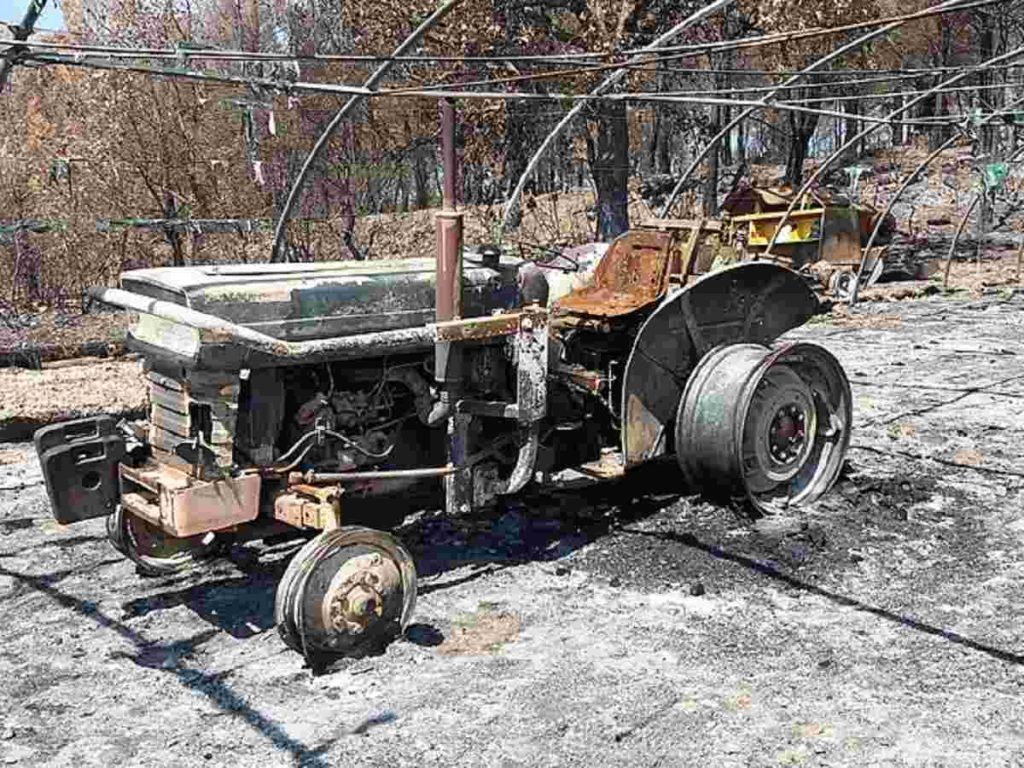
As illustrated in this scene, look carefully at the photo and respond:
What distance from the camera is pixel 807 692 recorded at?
408 cm

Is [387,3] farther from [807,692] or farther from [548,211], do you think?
[807,692]

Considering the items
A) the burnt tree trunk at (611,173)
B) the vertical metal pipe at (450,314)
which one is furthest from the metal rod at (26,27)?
the burnt tree trunk at (611,173)

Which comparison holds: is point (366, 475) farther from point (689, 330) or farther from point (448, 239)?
point (689, 330)

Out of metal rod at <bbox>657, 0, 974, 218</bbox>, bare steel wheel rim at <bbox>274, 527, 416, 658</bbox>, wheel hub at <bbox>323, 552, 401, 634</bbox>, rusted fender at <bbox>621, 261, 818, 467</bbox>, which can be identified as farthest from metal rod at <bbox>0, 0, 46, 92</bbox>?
metal rod at <bbox>657, 0, 974, 218</bbox>

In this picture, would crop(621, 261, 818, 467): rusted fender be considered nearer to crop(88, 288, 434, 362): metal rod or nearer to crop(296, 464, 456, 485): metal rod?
crop(296, 464, 456, 485): metal rod

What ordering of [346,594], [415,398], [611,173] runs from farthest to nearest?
[611,173], [415,398], [346,594]

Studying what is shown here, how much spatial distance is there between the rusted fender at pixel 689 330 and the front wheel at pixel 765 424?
0.44 feet

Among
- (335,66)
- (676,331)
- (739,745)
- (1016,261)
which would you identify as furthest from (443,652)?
(1016,261)

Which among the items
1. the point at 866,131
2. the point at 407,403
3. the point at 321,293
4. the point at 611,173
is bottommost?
the point at 407,403

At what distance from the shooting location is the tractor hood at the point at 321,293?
461 centimetres

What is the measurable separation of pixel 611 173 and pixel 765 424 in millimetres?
9793

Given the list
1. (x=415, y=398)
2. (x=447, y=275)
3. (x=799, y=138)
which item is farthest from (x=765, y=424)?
(x=799, y=138)

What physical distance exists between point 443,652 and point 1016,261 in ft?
53.8

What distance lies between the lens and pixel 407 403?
530cm
